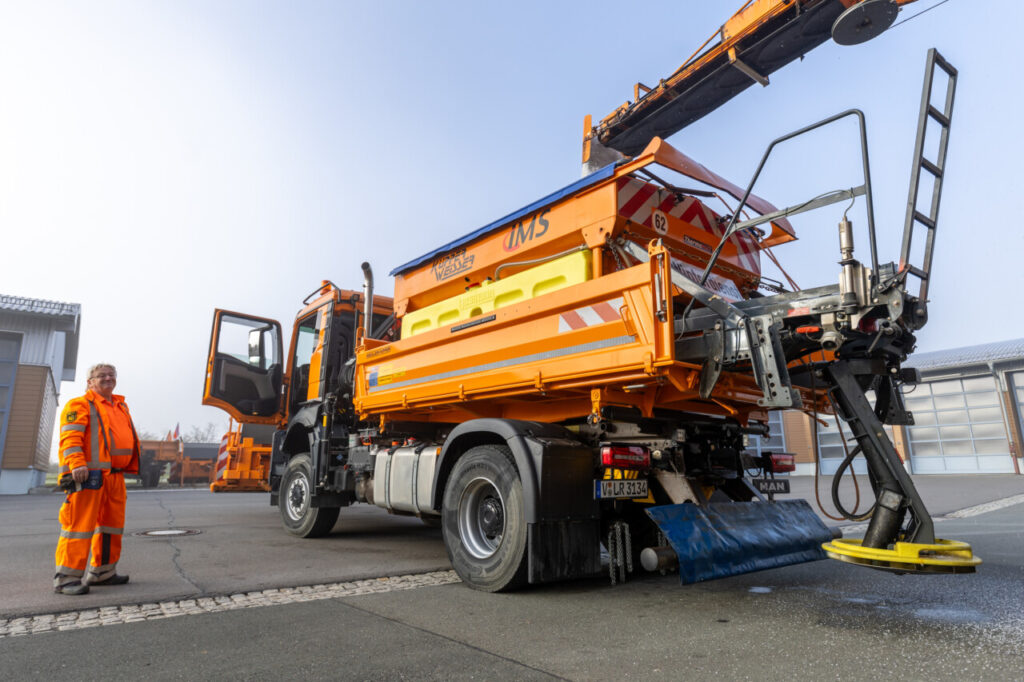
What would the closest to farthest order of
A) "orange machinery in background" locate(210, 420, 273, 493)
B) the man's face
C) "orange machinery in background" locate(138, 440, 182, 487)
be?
the man's face < "orange machinery in background" locate(210, 420, 273, 493) < "orange machinery in background" locate(138, 440, 182, 487)

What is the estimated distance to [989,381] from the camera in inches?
811

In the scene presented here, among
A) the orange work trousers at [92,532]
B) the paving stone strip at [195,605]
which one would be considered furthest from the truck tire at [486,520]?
the orange work trousers at [92,532]

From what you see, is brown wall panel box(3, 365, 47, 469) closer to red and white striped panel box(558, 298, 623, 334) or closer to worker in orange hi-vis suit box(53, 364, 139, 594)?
worker in orange hi-vis suit box(53, 364, 139, 594)

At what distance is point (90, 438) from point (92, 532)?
65 cm

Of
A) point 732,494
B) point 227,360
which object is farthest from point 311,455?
point 732,494

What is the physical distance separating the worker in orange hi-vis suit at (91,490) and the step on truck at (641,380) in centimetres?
216

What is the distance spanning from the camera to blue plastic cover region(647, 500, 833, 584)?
11.8 feet

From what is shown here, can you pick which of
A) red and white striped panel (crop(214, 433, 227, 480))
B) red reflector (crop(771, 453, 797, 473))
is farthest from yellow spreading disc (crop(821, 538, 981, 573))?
red and white striped panel (crop(214, 433, 227, 480))

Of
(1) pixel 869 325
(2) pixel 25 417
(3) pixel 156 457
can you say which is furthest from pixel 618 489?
(3) pixel 156 457

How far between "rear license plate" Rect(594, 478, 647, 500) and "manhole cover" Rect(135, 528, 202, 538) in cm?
538

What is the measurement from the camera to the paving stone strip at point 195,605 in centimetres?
325

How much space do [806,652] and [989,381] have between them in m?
23.2

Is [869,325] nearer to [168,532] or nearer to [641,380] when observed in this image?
[641,380]

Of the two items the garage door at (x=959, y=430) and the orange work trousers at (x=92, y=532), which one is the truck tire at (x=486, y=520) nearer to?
the orange work trousers at (x=92, y=532)
